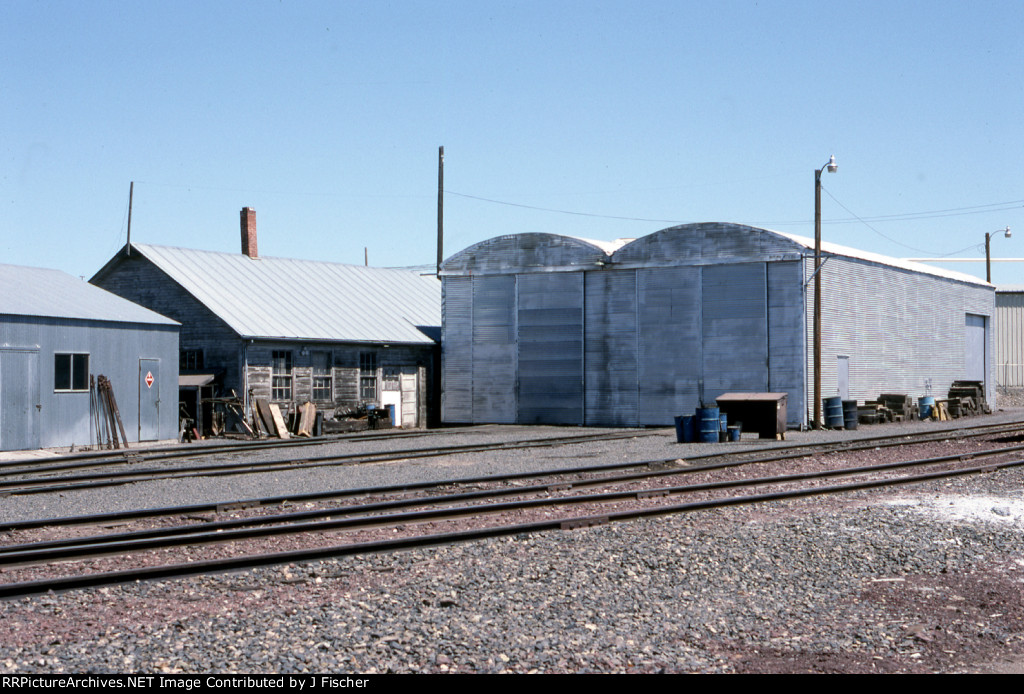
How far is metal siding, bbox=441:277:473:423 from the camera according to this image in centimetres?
4053

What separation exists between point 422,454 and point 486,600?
1644 centimetres

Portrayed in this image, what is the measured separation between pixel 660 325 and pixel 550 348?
161 inches

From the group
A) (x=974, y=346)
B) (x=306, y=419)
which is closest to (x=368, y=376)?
(x=306, y=419)

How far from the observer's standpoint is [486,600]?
8664 millimetres

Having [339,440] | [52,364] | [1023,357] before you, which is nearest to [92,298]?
[52,364]

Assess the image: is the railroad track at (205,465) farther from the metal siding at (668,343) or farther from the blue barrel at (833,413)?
the metal siding at (668,343)

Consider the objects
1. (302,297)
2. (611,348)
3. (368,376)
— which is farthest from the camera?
(302,297)

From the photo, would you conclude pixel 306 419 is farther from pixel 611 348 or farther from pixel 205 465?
pixel 205 465

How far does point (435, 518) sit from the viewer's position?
13125 mm

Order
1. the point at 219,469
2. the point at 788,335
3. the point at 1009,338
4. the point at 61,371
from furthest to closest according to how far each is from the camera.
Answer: the point at 1009,338, the point at 788,335, the point at 61,371, the point at 219,469

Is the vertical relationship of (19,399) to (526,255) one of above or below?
below

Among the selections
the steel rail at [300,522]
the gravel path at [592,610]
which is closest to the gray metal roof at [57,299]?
the steel rail at [300,522]

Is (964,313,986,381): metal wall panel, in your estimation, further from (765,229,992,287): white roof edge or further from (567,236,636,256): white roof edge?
(567,236,636,256): white roof edge

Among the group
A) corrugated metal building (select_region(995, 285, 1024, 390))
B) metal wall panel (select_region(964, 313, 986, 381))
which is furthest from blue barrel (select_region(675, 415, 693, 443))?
corrugated metal building (select_region(995, 285, 1024, 390))
